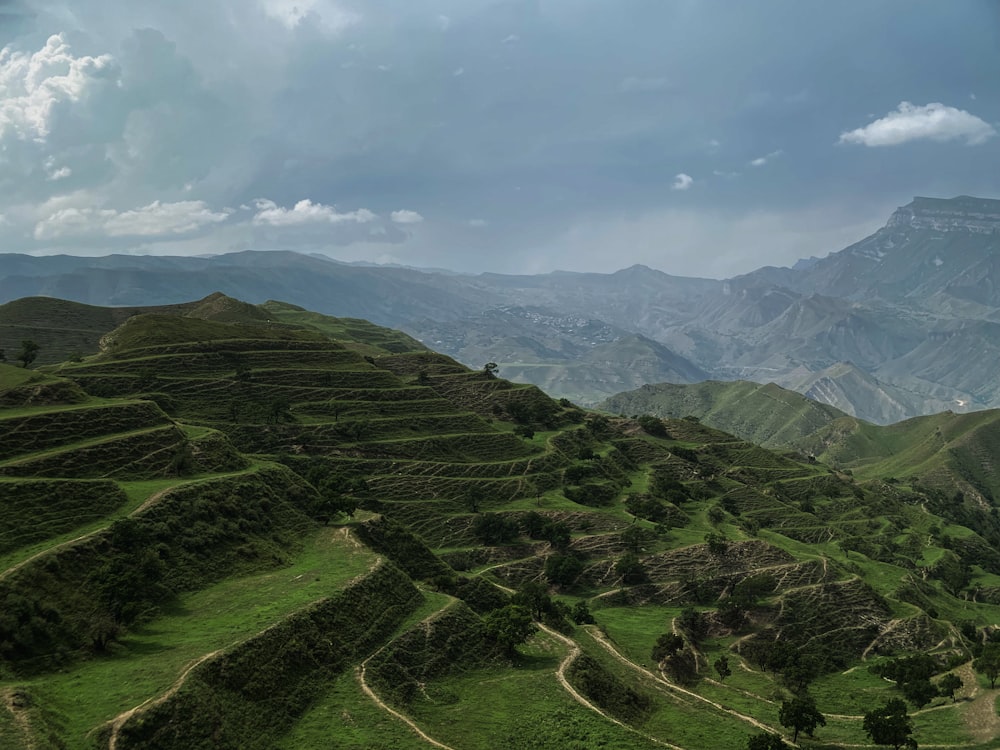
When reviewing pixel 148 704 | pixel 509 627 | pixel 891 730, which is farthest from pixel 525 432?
pixel 148 704

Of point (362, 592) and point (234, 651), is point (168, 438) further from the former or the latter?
point (234, 651)

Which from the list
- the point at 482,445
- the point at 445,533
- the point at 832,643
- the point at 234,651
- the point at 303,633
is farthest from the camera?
the point at 482,445

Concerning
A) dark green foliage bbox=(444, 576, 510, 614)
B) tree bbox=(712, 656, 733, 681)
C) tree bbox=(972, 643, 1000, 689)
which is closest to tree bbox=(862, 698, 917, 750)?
tree bbox=(972, 643, 1000, 689)

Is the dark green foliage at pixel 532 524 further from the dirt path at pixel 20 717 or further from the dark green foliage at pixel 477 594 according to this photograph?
the dirt path at pixel 20 717

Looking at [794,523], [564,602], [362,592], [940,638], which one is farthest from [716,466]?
[362,592]

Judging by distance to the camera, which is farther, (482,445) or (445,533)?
(482,445)

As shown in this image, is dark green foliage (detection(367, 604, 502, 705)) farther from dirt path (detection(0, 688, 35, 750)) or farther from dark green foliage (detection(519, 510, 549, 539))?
dark green foliage (detection(519, 510, 549, 539))

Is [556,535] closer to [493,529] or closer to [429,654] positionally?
[493,529]

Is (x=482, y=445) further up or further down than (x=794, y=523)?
further up
